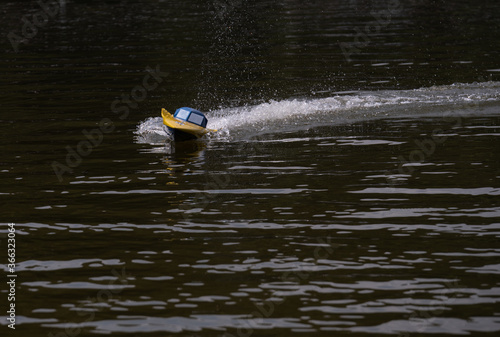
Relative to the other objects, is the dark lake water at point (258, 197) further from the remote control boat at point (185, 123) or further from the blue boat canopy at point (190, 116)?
the blue boat canopy at point (190, 116)

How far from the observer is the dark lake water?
10688 mm

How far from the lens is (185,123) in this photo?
21.0 metres

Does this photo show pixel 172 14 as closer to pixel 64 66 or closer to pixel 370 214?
pixel 64 66

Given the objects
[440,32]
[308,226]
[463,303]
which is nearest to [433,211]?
[308,226]

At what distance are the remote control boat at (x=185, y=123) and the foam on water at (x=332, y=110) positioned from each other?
2.53ft

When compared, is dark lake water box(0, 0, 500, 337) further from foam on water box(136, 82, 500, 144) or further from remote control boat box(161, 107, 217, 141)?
remote control boat box(161, 107, 217, 141)

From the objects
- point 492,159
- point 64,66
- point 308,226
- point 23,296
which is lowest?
point 23,296

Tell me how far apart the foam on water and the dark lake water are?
0.10 m

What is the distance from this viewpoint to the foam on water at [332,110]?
891 inches

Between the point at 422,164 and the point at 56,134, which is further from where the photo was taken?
the point at 56,134

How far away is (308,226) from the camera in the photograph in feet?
45.0

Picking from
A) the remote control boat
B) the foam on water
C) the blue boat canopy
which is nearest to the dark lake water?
the foam on water

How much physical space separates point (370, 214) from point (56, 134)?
11.6 m

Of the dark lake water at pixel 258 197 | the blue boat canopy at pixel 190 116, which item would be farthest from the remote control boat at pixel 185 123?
the dark lake water at pixel 258 197
